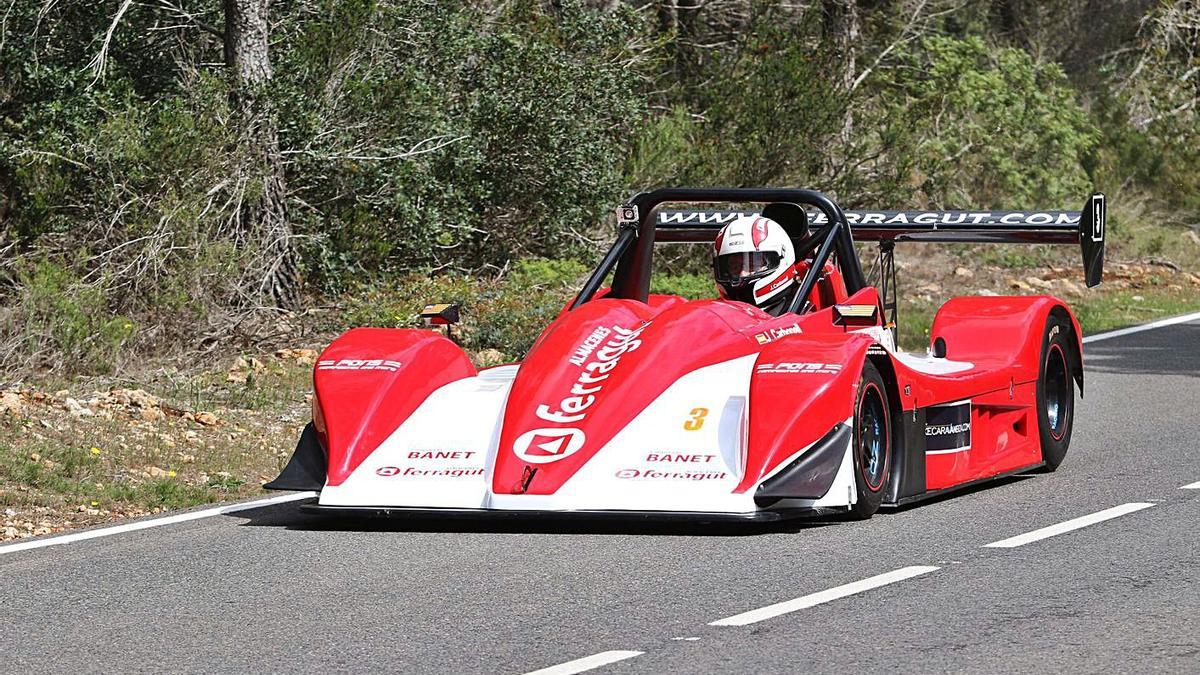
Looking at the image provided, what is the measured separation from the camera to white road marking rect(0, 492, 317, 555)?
28.4ft

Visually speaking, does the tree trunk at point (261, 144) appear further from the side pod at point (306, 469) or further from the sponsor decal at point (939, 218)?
the side pod at point (306, 469)

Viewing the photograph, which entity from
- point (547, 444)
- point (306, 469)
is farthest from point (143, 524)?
point (547, 444)

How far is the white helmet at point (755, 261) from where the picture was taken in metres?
9.89

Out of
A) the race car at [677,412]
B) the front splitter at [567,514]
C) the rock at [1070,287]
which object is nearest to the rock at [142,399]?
the race car at [677,412]

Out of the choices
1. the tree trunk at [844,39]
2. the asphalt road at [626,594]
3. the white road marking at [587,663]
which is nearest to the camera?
the white road marking at [587,663]

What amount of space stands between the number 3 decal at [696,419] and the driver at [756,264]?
150 centimetres

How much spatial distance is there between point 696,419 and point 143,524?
9.08 ft

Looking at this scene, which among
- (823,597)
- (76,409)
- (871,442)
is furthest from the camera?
(76,409)

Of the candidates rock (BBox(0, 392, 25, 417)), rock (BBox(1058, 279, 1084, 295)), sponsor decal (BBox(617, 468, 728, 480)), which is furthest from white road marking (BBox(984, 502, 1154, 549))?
rock (BBox(1058, 279, 1084, 295))

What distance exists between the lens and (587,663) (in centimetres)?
590

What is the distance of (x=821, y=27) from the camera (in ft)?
87.7

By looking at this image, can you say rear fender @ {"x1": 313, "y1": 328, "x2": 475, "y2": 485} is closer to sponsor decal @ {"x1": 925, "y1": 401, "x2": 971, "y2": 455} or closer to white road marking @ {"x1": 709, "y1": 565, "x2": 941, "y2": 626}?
sponsor decal @ {"x1": 925, "y1": 401, "x2": 971, "y2": 455}

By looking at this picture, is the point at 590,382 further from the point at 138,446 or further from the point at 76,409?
the point at 76,409

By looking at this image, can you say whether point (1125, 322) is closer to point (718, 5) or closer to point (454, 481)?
point (718, 5)
